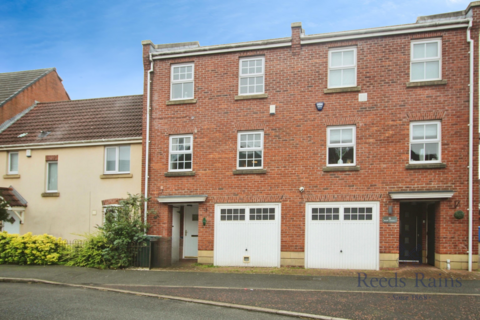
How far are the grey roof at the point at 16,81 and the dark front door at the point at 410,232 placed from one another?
19615mm

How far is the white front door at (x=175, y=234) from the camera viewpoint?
1759cm

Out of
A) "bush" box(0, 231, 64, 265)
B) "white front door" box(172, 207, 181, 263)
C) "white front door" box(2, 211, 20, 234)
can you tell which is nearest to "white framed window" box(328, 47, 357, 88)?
"white front door" box(172, 207, 181, 263)

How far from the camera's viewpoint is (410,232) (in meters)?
16.5

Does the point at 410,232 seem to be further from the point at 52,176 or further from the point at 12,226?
the point at 12,226

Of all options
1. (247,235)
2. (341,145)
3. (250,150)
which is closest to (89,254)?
(247,235)

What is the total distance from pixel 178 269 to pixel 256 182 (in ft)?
13.5

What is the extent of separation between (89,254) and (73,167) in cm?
487

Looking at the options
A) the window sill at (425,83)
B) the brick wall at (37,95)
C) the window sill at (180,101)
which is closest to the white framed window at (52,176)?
the brick wall at (37,95)

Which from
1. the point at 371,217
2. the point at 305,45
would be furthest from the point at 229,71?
the point at 371,217

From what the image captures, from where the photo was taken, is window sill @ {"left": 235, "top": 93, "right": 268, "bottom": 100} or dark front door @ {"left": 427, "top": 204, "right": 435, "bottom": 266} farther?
window sill @ {"left": 235, "top": 93, "right": 268, "bottom": 100}

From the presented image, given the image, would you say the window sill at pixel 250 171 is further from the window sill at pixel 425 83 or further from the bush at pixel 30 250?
the bush at pixel 30 250

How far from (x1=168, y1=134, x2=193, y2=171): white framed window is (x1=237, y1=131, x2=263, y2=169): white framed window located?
1.95 meters

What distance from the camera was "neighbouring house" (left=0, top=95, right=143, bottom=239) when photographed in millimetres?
18766

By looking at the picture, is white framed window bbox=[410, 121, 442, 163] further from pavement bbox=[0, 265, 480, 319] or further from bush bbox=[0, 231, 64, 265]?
bush bbox=[0, 231, 64, 265]
